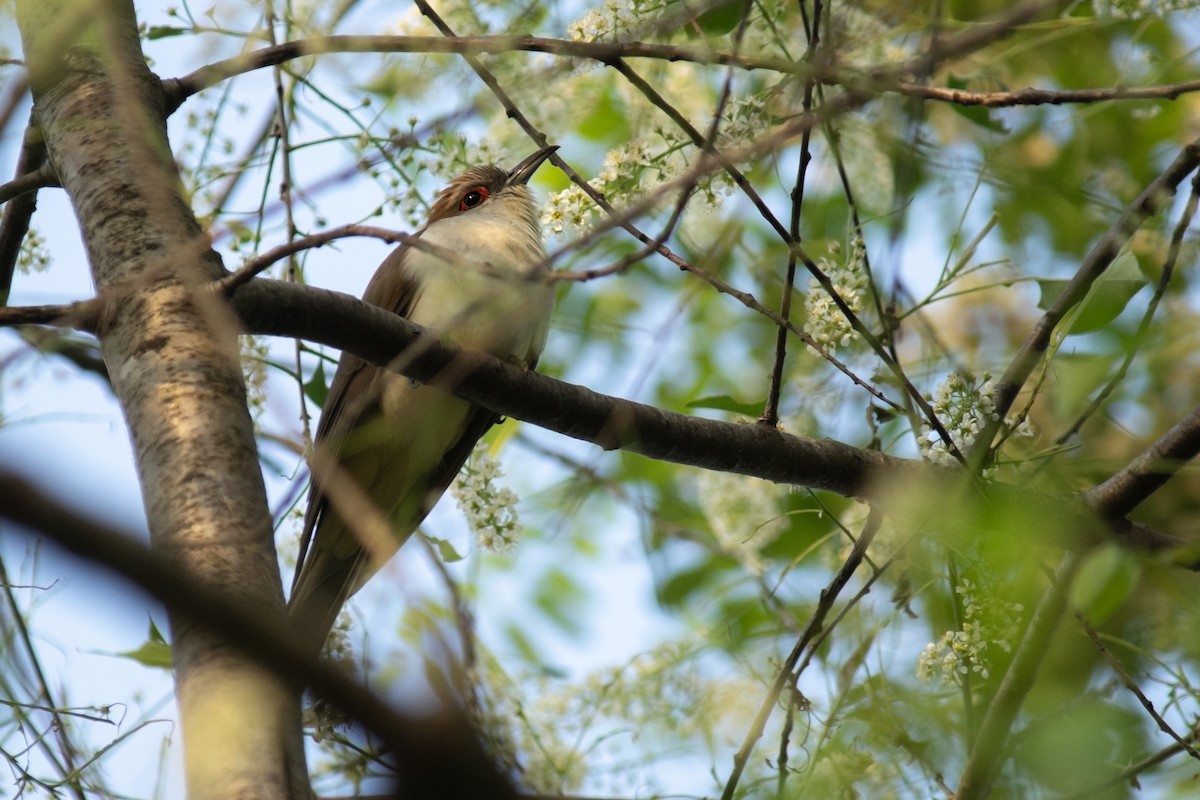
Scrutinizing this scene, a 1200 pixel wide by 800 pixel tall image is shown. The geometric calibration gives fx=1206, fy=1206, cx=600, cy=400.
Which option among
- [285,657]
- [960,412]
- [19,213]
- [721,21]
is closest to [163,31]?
[19,213]

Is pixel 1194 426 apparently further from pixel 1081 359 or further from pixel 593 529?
pixel 593 529

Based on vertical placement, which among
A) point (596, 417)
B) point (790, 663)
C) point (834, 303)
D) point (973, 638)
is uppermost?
point (834, 303)

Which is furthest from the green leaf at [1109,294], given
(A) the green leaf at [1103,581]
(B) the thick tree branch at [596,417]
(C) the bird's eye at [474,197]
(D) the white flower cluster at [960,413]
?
(C) the bird's eye at [474,197]

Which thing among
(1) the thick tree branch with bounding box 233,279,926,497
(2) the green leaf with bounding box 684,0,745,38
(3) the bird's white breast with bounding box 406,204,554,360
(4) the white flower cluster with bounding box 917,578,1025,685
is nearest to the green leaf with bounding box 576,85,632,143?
(3) the bird's white breast with bounding box 406,204,554,360

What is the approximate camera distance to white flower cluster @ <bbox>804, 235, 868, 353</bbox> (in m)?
3.30

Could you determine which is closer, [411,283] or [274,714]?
[274,714]

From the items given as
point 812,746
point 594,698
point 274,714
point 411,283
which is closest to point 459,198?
point 411,283

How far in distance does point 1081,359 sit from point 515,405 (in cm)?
158

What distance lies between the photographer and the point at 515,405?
329 centimetres

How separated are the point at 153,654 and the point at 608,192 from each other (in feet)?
6.25

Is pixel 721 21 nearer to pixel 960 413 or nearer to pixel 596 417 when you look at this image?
pixel 596 417

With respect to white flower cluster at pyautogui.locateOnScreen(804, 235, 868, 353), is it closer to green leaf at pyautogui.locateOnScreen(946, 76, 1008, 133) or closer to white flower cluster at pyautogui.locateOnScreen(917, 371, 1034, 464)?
white flower cluster at pyautogui.locateOnScreen(917, 371, 1034, 464)

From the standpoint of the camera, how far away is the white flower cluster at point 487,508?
361 cm

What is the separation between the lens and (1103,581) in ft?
7.85
